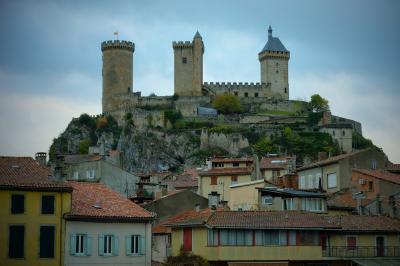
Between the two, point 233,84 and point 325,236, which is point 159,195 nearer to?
point 325,236

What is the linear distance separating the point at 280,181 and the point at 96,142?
90360 millimetres

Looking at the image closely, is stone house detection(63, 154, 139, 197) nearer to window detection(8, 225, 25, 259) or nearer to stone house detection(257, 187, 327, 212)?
stone house detection(257, 187, 327, 212)

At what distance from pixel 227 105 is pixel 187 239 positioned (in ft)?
389

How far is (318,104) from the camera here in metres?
175

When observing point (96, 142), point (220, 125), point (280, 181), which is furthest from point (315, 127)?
point (280, 181)

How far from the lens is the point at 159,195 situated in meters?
67.2

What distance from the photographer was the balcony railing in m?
53.4

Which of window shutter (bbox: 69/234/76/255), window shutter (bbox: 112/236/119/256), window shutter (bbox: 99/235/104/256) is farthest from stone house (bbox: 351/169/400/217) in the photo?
window shutter (bbox: 69/234/76/255)

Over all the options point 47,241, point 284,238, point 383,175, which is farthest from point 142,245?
point 383,175

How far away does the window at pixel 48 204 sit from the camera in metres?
47.3

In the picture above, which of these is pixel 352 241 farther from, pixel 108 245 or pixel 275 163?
pixel 275 163

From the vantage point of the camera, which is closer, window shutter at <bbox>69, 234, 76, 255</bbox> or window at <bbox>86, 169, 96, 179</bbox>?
window shutter at <bbox>69, 234, 76, 255</bbox>

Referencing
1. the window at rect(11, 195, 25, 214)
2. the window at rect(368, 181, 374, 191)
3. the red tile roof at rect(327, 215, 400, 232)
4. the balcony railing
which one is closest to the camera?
the window at rect(11, 195, 25, 214)

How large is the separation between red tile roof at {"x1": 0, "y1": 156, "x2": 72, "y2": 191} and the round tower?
414 ft
